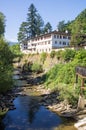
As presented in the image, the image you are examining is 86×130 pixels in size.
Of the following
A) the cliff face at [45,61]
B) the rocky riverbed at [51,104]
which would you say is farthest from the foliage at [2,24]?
the cliff face at [45,61]

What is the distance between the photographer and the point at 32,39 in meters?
106

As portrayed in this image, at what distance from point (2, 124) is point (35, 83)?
30.3 metres

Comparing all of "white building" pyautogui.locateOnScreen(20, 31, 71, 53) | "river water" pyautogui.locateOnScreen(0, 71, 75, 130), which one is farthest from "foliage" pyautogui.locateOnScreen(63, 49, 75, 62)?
"river water" pyautogui.locateOnScreen(0, 71, 75, 130)

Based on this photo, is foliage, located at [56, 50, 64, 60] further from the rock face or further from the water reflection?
the rock face

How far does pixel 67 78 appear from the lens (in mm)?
46438

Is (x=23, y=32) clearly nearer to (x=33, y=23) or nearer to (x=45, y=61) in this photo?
(x=33, y=23)

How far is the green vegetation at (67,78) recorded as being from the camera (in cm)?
3562

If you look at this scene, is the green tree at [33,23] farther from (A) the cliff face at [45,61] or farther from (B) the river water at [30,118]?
(B) the river water at [30,118]

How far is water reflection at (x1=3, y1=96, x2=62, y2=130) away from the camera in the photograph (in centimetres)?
2901

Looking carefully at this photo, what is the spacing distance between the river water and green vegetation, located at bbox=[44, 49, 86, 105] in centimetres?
362

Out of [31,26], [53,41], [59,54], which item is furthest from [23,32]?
[59,54]

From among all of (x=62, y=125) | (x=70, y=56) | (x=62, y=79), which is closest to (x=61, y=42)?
(x=70, y=56)

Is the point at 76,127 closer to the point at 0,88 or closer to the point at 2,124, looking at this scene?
the point at 2,124

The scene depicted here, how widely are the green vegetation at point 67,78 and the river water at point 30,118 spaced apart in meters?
3.62
